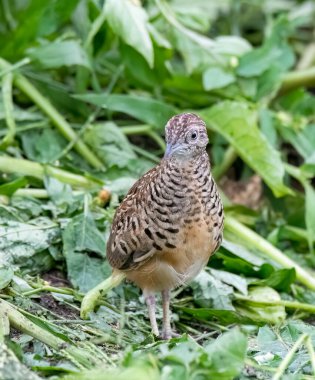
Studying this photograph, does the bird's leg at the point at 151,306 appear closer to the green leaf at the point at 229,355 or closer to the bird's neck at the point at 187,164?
the bird's neck at the point at 187,164

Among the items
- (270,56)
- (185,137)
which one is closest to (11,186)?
(185,137)

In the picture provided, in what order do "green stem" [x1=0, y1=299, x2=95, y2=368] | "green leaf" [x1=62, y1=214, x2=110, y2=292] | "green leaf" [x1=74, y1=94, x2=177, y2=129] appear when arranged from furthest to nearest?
"green leaf" [x1=74, y1=94, x2=177, y2=129], "green leaf" [x1=62, y1=214, x2=110, y2=292], "green stem" [x1=0, y1=299, x2=95, y2=368]

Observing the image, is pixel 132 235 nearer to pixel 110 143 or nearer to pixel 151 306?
pixel 151 306

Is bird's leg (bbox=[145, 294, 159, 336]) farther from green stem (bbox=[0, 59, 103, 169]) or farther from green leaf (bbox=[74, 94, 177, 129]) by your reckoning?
green leaf (bbox=[74, 94, 177, 129])

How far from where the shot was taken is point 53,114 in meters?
6.11

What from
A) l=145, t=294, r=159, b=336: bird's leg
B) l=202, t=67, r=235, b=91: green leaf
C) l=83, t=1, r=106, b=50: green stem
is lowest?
l=145, t=294, r=159, b=336: bird's leg

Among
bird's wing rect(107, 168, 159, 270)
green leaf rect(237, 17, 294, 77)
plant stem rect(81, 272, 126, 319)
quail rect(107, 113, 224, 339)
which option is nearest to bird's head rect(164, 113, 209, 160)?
quail rect(107, 113, 224, 339)

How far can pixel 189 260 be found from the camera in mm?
4477

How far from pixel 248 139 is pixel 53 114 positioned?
114 cm

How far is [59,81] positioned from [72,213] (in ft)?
5.18

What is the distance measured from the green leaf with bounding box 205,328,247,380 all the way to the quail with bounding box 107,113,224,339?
37.6 inches

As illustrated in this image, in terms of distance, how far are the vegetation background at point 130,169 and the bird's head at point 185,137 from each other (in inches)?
31.4

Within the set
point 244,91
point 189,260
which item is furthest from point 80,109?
point 189,260

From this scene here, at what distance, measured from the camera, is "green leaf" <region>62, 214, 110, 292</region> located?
4973mm
